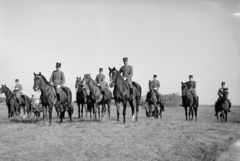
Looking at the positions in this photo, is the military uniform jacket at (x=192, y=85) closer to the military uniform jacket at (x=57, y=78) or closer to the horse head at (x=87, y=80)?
the horse head at (x=87, y=80)

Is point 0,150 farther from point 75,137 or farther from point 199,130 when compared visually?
point 199,130

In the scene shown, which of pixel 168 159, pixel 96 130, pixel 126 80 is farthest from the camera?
pixel 126 80

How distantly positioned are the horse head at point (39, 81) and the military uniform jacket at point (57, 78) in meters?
0.74

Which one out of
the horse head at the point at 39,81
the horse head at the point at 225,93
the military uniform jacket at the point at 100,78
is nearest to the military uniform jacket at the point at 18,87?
the military uniform jacket at the point at 100,78

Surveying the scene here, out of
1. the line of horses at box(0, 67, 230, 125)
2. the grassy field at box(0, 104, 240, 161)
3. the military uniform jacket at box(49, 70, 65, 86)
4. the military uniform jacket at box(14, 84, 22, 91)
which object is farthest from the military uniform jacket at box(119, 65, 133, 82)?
the military uniform jacket at box(14, 84, 22, 91)

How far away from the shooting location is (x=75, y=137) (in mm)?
11219

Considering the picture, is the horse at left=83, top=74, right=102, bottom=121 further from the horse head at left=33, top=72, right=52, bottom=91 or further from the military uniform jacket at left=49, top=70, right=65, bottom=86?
the horse head at left=33, top=72, right=52, bottom=91

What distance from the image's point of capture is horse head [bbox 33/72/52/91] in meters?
15.0

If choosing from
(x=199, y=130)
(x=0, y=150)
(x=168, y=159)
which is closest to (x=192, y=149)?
(x=168, y=159)

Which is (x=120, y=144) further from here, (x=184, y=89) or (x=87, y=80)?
(x=184, y=89)

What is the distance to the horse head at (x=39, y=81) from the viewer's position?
15.0 meters

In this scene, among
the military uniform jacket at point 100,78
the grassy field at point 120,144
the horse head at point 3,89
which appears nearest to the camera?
the grassy field at point 120,144

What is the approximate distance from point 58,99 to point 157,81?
9.57m

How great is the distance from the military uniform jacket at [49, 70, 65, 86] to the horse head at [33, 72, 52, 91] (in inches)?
29.1
